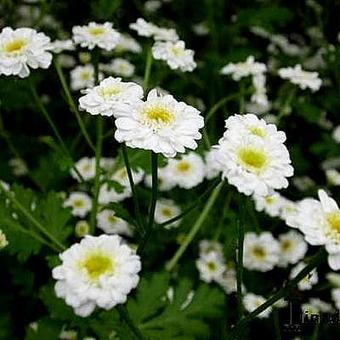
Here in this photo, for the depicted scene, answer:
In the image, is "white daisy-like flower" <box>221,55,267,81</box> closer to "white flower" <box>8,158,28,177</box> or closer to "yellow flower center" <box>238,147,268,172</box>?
"white flower" <box>8,158,28,177</box>

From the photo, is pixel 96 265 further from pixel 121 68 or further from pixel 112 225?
pixel 121 68

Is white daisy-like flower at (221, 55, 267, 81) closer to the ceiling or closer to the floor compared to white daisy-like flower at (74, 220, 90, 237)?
closer to the ceiling

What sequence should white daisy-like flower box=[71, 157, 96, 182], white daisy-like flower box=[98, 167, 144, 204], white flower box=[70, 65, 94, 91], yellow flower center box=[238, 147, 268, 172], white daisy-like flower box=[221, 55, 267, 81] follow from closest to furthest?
yellow flower center box=[238, 147, 268, 172] < white daisy-like flower box=[98, 167, 144, 204] < white daisy-like flower box=[221, 55, 267, 81] < white daisy-like flower box=[71, 157, 96, 182] < white flower box=[70, 65, 94, 91]

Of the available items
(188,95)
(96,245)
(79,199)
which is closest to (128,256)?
(96,245)

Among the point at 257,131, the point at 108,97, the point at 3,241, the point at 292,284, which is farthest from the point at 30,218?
the point at 292,284

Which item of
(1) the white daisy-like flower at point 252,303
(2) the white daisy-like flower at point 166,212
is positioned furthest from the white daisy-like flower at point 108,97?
(2) the white daisy-like flower at point 166,212

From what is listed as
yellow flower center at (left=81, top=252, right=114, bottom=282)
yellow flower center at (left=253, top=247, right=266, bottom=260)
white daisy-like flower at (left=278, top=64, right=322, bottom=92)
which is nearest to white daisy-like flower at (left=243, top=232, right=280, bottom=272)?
yellow flower center at (left=253, top=247, right=266, bottom=260)
